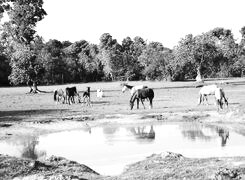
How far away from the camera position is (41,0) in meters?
57.3

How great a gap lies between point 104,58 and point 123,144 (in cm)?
9234

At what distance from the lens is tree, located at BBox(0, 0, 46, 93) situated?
55844 millimetres

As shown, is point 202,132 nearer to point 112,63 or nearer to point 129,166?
point 129,166

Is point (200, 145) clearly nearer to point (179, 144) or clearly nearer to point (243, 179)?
point (179, 144)

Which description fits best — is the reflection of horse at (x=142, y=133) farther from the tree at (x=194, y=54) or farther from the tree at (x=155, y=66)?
the tree at (x=155, y=66)

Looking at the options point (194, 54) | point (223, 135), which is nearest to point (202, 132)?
point (223, 135)

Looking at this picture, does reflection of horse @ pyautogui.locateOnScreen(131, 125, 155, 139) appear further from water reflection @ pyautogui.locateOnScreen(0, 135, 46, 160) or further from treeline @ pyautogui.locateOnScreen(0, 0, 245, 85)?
treeline @ pyautogui.locateOnScreen(0, 0, 245, 85)

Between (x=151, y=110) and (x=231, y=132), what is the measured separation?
9.81m

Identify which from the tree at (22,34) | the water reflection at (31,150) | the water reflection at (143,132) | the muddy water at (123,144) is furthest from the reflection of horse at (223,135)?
the tree at (22,34)

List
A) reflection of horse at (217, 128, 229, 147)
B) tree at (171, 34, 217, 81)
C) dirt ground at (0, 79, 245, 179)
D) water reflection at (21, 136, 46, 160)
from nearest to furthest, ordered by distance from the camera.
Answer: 1. dirt ground at (0, 79, 245, 179)
2. water reflection at (21, 136, 46, 160)
3. reflection of horse at (217, 128, 229, 147)
4. tree at (171, 34, 217, 81)

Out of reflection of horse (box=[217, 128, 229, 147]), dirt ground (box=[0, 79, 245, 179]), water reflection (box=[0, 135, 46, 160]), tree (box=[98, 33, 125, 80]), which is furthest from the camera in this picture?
tree (box=[98, 33, 125, 80])

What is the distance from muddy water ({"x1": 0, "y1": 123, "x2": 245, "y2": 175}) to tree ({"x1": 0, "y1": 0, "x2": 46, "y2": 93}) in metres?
34.0

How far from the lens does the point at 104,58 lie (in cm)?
11000

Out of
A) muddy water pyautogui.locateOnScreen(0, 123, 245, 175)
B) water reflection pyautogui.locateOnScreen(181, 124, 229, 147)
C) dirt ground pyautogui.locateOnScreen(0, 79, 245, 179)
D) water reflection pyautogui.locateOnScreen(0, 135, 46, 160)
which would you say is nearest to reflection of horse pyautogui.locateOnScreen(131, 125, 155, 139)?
muddy water pyautogui.locateOnScreen(0, 123, 245, 175)
